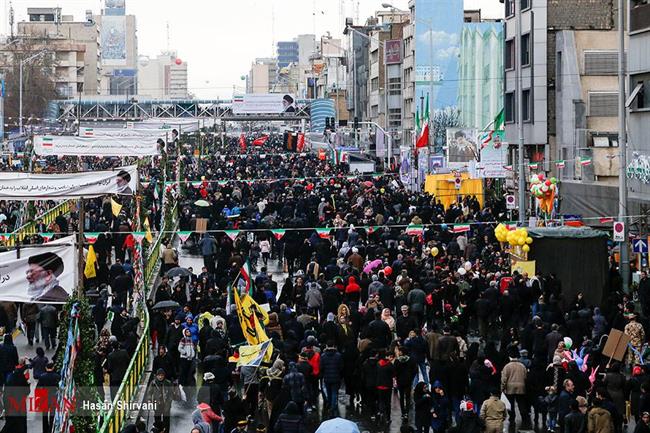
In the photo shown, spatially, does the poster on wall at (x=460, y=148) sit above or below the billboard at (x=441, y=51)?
below

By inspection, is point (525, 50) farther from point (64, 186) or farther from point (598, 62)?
point (64, 186)

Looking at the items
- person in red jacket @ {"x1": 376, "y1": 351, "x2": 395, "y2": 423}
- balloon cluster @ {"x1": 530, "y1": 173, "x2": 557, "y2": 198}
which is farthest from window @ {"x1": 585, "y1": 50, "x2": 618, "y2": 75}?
person in red jacket @ {"x1": 376, "y1": 351, "x2": 395, "y2": 423}

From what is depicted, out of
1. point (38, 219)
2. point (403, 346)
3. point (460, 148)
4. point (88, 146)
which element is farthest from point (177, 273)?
point (460, 148)

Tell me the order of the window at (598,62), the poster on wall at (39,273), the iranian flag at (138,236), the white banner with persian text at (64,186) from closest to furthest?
1. the poster on wall at (39,273)
2. the white banner with persian text at (64,186)
3. the iranian flag at (138,236)
4. the window at (598,62)

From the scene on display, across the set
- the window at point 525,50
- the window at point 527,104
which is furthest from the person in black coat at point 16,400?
the window at point 527,104

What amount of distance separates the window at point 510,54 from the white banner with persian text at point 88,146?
15348mm

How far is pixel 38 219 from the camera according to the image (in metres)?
38.7

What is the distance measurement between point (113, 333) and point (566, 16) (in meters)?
36.5

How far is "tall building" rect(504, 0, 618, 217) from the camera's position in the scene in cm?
5062

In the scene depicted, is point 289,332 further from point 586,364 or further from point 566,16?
point 566,16

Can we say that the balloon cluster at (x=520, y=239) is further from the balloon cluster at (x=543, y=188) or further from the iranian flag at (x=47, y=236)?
the iranian flag at (x=47, y=236)

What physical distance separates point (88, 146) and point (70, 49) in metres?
129

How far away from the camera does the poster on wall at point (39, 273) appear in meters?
14.1

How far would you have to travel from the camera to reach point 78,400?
50.8 ft
